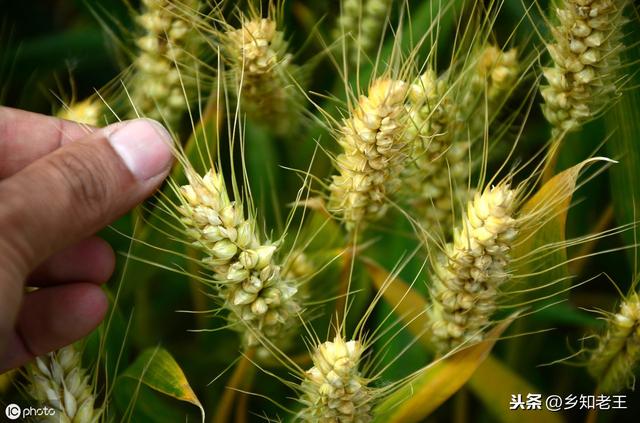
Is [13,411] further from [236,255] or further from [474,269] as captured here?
[474,269]

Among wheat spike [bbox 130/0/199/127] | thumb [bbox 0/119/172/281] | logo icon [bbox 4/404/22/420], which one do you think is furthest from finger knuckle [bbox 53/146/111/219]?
logo icon [bbox 4/404/22/420]

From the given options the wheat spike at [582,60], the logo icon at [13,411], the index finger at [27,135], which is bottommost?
the logo icon at [13,411]

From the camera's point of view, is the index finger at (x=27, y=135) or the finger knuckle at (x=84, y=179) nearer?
the finger knuckle at (x=84, y=179)

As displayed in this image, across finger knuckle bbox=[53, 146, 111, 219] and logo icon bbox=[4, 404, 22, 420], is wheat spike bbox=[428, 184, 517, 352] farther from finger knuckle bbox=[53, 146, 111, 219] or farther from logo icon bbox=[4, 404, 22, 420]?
logo icon bbox=[4, 404, 22, 420]

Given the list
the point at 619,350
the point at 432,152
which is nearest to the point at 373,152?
the point at 432,152

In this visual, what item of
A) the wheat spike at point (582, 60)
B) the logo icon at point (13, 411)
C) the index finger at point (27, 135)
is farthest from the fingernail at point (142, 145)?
the wheat spike at point (582, 60)

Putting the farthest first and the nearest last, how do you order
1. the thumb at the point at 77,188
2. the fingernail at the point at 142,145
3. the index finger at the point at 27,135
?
the index finger at the point at 27,135
the fingernail at the point at 142,145
the thumb at the point at 77,188

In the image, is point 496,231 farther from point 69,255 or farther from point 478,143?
point 69,255

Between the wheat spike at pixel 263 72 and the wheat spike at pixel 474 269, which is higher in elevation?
the wheat spike at pixel 263 72

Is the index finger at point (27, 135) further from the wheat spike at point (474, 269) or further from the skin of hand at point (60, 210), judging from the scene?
the wheat spike at point (474, 269)
